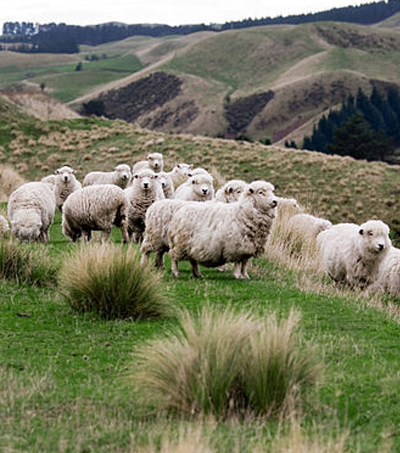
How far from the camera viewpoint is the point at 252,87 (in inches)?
6245

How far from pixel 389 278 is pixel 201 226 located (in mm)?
3501

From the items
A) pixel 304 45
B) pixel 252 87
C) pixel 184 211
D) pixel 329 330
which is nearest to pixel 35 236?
pixel 184 211

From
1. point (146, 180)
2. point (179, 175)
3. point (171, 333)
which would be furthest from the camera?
point (179, 175)

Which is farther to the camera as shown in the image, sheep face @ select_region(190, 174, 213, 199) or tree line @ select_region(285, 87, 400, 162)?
tree line @ select_region(285, 87, 400, 162)

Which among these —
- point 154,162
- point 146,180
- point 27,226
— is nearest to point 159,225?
point 146,180

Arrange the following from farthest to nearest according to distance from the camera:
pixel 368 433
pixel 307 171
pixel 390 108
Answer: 1. pixel 390 108
2. pixel 307 171
3. pixel 368 433

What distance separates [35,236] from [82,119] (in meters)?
33.1

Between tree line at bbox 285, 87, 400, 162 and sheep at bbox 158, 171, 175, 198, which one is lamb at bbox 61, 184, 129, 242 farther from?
tree line at bbox 285, 87, 400, 162

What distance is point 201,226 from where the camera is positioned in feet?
37.9

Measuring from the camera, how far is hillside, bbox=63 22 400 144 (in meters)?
135

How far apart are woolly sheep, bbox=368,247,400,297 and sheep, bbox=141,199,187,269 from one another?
3413 mm

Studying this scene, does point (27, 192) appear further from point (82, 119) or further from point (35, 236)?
point (82, 119)

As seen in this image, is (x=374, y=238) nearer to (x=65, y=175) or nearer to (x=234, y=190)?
(x=234, y=190)

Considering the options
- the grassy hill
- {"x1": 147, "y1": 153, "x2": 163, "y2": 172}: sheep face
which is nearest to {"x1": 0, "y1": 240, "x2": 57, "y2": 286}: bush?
the grassy hill
